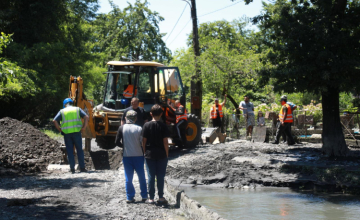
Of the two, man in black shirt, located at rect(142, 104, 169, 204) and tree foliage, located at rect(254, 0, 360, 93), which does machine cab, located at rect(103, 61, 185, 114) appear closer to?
tree foliage, located at rect(254, 0, 360, 93)

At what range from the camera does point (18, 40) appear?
26000 mm

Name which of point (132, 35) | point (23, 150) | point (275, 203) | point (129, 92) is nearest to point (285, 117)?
point (129, 92)

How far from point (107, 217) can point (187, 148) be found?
9.09 metres

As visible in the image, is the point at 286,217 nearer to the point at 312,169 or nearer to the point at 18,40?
the point at 312,169

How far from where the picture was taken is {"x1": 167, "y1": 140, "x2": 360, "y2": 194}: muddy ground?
10.6m

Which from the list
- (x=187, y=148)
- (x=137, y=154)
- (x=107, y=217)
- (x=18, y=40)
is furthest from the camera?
(x=18, y=40)

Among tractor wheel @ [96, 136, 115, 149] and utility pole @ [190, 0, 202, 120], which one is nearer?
tractor wheel @ [96, 136, 115, 149]

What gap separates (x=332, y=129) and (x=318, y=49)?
272 cm

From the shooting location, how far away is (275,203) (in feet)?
30.1

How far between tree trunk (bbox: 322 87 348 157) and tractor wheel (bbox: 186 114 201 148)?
15.0 feet

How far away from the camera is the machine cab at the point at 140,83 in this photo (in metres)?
14.0

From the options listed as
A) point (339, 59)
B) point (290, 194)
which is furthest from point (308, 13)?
point (290, 194)

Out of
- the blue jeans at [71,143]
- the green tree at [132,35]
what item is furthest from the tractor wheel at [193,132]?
the green tree at [132,35]

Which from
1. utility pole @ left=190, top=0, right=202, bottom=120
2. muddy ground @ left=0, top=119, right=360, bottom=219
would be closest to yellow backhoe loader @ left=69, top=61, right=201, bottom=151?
muddy ground @ left=0, top=119, right=360, bottom=219
